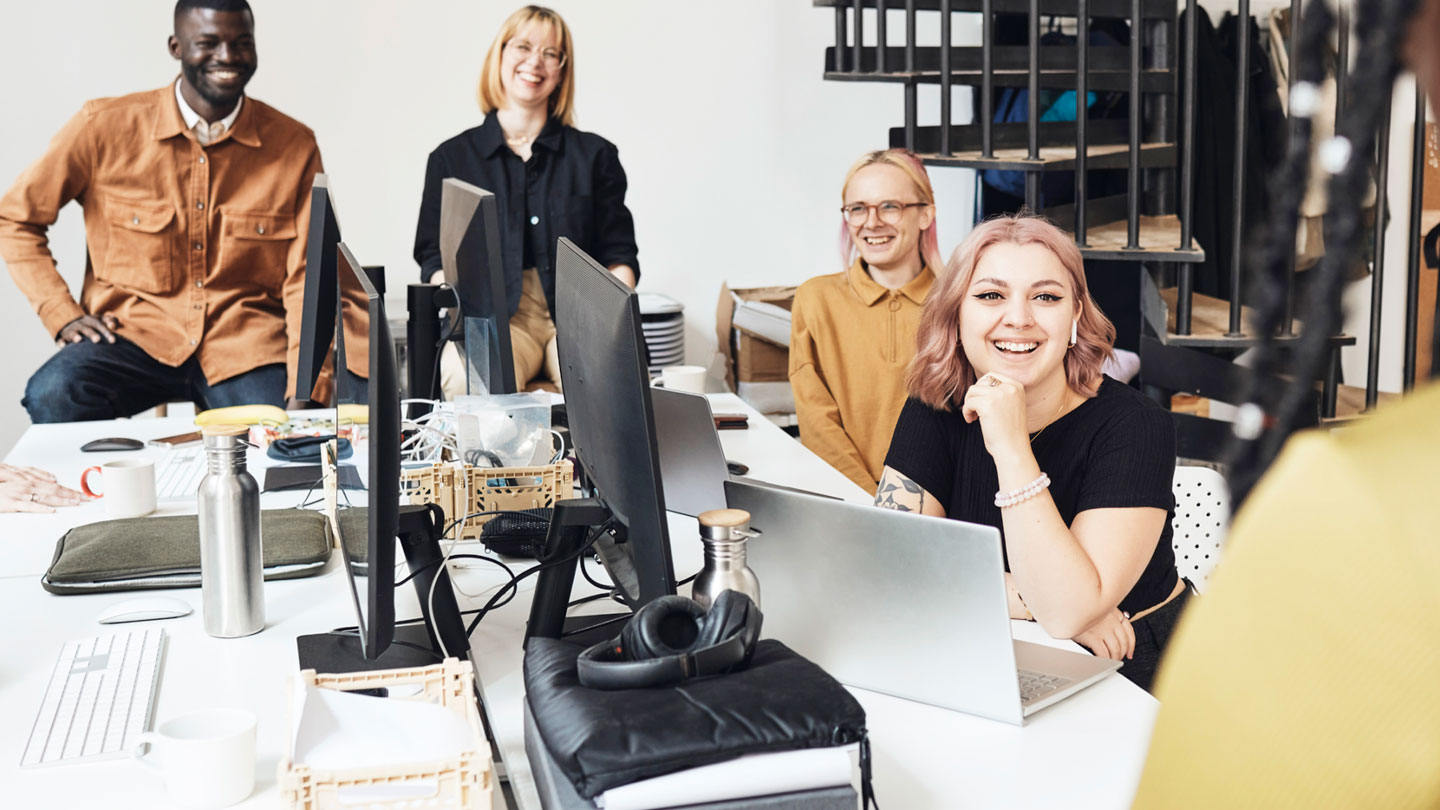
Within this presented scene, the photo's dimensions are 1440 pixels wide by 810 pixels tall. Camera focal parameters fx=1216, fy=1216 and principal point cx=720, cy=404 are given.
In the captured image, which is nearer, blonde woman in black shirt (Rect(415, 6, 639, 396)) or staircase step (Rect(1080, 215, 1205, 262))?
staircase step (Rect(1080, 215, 1205, 262))

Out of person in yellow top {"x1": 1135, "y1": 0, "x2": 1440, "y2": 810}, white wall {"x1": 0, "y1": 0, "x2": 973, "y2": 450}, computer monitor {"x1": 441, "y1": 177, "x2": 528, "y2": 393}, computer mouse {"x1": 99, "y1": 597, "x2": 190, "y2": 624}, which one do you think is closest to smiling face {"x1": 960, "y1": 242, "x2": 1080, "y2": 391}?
computer monitor {"x1": 441, "y1": 177, "x2": 528, "y2": 393}

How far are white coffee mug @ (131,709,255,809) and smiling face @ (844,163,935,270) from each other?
7.10ft

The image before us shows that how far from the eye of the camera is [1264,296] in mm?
357

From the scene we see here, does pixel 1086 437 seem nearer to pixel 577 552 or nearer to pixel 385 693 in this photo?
pixel 577 552

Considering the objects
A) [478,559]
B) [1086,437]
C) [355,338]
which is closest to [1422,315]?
[1086,437]

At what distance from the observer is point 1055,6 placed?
3686mm

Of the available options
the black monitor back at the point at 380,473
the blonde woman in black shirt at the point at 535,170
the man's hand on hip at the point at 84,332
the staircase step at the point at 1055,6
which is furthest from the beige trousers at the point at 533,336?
the black monitor back at the point at 380,473

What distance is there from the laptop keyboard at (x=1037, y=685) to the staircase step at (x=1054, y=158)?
2.07 metres

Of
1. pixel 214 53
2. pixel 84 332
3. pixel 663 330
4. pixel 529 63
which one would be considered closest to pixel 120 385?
pixel 84 332

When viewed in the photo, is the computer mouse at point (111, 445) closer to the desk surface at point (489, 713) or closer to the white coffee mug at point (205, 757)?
the desk surface at point (489, 713)

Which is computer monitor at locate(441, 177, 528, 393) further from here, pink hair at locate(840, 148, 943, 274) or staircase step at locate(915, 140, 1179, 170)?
Answer: staircase step at locate(915, 140, 1179, 170)

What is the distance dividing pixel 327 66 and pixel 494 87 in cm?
102

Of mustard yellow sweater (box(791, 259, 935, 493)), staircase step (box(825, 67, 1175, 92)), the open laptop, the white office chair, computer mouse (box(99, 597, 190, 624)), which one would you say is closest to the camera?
computer mouse (box(99, 597, 190, 624))

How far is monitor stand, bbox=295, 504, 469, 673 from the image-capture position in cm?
130
